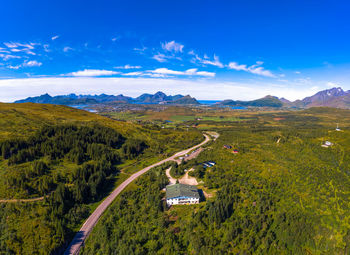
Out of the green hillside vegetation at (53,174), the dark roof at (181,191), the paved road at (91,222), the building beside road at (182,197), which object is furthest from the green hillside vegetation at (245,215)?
the green hillside vegetation at (53,174)

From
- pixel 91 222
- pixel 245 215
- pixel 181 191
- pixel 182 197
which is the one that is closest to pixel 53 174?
pixel 91 222

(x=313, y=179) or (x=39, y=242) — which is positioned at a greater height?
(x=313, y=179)

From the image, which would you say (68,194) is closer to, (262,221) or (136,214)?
(136,214)

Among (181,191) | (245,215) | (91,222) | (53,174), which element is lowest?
(91,222)

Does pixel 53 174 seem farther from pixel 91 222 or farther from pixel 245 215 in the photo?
pixel 245 215

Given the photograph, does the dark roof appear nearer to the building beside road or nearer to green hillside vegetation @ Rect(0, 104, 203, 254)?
the building beside road

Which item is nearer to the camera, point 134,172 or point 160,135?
point 134,172

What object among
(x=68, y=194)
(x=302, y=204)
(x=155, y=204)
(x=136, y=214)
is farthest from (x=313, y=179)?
(x=68, y=194)

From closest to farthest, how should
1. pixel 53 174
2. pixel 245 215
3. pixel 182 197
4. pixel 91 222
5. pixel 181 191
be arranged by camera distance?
pixel 91 222, pixel 245 215, pixel 182 197, pixel 181 191, pixel 53 174
